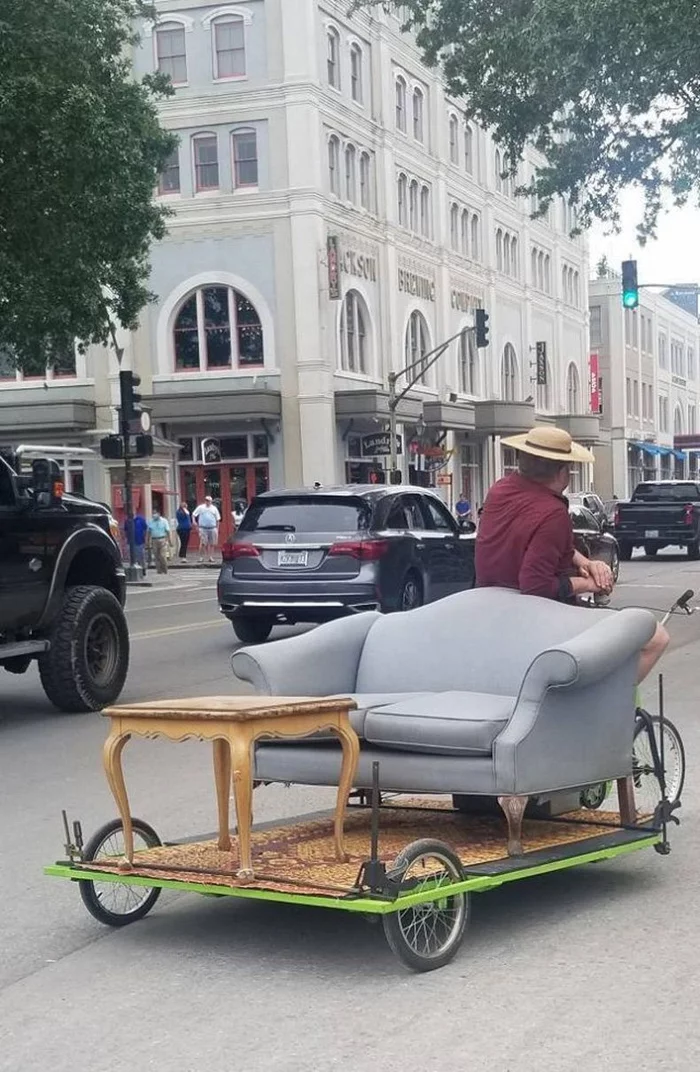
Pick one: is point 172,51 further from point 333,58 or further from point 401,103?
point 401,103

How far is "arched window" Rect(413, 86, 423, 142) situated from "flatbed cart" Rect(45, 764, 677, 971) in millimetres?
47626

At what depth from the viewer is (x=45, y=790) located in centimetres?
852

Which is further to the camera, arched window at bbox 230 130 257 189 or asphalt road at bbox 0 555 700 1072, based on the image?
arched window at bbox 230 130 257 189

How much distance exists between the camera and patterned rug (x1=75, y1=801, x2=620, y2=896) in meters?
5.04

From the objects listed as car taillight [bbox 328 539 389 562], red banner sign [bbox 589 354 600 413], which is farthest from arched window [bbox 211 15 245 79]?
red banner sign [bbox 589 354 600 413]

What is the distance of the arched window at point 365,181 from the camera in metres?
46.9

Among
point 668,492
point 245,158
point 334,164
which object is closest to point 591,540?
point 668,492

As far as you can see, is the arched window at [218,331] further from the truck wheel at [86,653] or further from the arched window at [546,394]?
the truck wheel at [86,653]

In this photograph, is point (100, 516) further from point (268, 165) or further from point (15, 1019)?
point (268, 165)

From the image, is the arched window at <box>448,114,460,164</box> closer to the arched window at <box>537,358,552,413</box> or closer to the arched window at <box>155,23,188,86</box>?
the arched window at <box>537,358,552,413</box>

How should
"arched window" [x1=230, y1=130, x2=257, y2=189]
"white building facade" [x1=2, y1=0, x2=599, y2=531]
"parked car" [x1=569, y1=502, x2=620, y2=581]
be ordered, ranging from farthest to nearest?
"arched window" [x1=230, y1=130, x2=257, y2=189], "white building facade" [x1=2, y1=0, x2=599, y2=531], "parked car" [x1=569, y1=502, x2=620, y2=581]

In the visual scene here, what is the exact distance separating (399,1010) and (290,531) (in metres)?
11.4

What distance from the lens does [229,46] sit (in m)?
43.4

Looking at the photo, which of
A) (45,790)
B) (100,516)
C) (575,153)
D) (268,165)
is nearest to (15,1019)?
(45,790)
